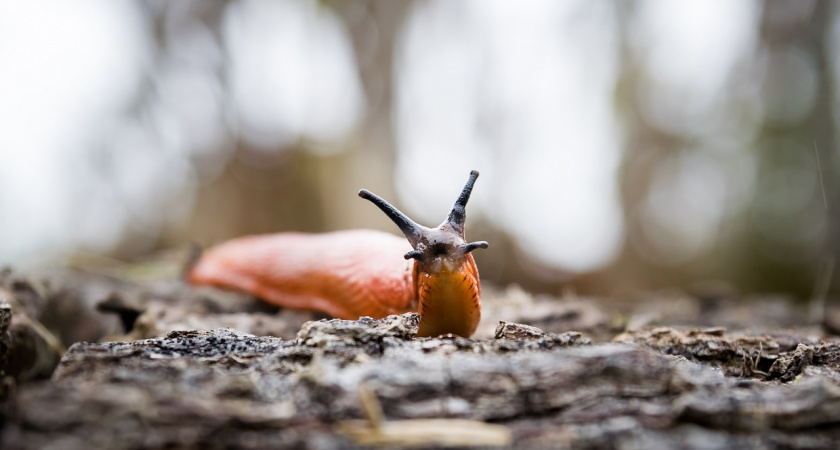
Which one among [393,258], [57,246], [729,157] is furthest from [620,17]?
[57,246]

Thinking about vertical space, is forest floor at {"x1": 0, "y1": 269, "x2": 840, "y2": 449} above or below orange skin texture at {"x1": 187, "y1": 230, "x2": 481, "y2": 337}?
below

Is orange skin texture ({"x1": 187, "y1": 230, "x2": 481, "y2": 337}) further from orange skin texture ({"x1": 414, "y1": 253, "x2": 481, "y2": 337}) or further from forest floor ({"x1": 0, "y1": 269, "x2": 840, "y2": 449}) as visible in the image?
forest floor ({"x1": 0, "y1": 269, "x2": 840, "y2": 449})

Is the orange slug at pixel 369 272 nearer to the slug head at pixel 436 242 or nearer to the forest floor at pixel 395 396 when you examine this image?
the slug head at pixel 436 242

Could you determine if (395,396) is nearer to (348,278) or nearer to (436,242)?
(436,242)

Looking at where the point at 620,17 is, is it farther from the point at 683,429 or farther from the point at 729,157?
the point at 683,429

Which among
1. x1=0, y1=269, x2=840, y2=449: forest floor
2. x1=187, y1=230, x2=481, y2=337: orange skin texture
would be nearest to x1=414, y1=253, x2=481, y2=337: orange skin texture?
x1=187, y1=230, x2=481, y2=337: orange skin texture

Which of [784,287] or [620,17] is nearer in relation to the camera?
[784,287]

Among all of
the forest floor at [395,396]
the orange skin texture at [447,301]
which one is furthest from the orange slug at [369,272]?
the forest floor at [395,396]
